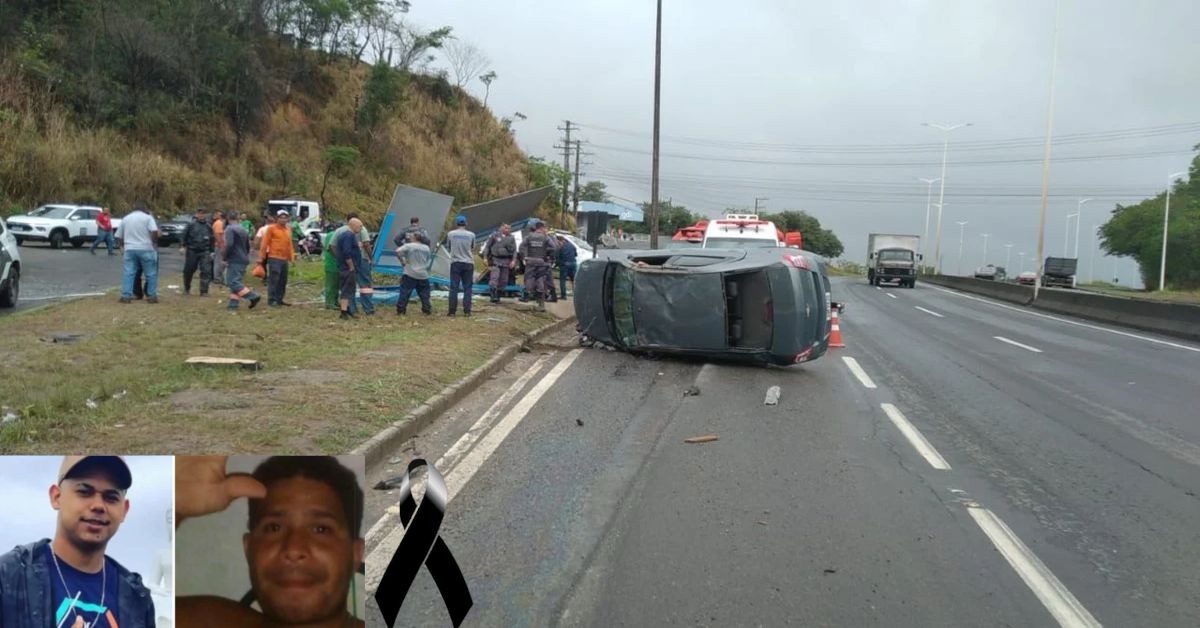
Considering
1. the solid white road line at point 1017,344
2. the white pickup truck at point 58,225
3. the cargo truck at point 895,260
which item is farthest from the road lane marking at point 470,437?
the cargo truck at point 895,260

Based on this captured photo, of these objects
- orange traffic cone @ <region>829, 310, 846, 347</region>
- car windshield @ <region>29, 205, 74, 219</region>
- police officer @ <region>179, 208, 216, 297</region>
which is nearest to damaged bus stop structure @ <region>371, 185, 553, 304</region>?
police officer @ <region>179, 208, 216, 297</region>

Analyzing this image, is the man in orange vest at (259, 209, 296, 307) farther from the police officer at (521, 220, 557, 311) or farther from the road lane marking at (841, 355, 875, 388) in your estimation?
the road lane marking at (841, 355, 875, 388)

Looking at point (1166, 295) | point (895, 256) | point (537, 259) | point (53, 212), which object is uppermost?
point (53, 212)

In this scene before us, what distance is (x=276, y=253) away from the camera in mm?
16406

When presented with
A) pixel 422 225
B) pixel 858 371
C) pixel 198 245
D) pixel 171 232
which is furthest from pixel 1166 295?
pixel 198 245

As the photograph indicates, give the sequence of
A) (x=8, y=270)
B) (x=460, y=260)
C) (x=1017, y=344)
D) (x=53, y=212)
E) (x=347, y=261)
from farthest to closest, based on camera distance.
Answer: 1. (x=53, y=212)
2. (x=1017, y=344)
3. (x=460, y=260)
4. (x=347, y=261)
5. (x=8, y=270)

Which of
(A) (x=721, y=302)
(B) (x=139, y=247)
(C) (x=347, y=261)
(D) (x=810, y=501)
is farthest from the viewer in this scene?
(B) (x=139, y=247)

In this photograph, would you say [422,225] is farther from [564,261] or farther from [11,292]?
[11,292]

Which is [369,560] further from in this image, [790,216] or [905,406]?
[790,216]

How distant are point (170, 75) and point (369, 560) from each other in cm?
4613

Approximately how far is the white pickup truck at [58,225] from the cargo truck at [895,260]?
32.7 metres

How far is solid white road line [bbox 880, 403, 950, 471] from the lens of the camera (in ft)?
26.5

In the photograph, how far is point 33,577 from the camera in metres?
2.31

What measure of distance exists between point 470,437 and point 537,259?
36.7 feet
